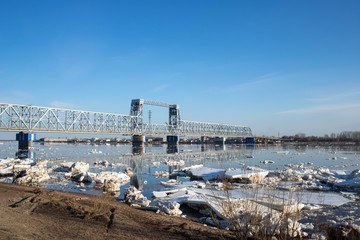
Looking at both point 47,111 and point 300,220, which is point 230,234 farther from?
point 47,111

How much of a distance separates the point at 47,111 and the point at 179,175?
52.6 meters

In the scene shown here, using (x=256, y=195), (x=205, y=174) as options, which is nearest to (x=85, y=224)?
(x=256, y=195)

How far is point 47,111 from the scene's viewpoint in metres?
61.4

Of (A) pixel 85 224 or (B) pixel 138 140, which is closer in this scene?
(A) pixel 85 224

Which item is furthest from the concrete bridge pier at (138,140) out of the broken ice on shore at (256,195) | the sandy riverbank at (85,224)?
the sandy riverbank at (85,224)

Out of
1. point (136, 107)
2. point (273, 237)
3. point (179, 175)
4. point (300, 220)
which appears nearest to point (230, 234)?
point (273, 237)

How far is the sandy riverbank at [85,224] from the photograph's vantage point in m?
5.39

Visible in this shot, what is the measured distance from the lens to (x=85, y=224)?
618 centimetres

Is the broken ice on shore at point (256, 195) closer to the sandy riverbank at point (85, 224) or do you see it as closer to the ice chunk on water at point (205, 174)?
the ice chunk on water at point (205, 174)

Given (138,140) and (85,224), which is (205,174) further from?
(138,140)

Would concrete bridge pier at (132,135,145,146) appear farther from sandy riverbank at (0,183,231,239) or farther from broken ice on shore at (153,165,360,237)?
sandy riverbank at (0,183,231,239)

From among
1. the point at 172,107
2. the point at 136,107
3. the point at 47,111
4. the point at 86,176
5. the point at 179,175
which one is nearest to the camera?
the point at 86,176

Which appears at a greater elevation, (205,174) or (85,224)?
(85,224)

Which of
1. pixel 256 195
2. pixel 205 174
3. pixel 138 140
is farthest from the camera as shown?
pixel 138 140
